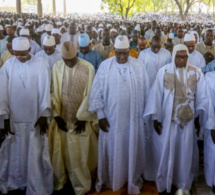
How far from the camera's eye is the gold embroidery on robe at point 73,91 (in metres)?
3.57

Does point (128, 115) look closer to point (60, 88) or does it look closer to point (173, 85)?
point (173, 85)

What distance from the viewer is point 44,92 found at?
342 cm

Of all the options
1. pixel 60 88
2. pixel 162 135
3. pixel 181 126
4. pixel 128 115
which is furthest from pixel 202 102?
pixel 60 88

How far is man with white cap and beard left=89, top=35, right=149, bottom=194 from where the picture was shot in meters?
3.42

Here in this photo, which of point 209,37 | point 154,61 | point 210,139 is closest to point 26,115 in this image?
point 210,139

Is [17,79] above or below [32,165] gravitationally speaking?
above

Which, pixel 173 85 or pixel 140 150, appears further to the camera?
pixel 140 150

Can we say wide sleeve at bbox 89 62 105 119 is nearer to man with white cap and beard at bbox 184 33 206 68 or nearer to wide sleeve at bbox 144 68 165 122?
wide sleeve at bbox 144 68 165 122

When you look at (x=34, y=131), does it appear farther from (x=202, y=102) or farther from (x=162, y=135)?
(x=202, y=102)

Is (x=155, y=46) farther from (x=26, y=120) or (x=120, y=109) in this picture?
(x=26, y=120)

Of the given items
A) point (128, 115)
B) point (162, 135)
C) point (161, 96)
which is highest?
point (161, 96)

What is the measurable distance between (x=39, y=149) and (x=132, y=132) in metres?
1.13

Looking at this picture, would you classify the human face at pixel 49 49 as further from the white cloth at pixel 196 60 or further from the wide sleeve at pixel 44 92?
the white cloth at pixel 196 60

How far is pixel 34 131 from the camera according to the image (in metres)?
3.45
